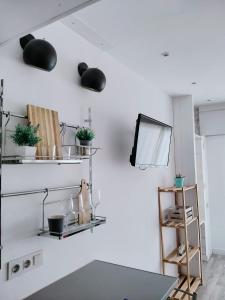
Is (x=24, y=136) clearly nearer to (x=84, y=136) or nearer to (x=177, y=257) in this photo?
(x=84, y=136)

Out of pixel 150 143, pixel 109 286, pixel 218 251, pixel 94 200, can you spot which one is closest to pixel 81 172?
pixel 94 200

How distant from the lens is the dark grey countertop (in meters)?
1.34

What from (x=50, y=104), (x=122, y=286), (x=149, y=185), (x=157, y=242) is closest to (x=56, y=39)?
(x=50, y=104)

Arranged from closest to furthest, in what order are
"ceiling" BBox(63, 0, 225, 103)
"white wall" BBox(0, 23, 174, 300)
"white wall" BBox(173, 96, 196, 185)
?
1. "white wall" BBox(0, 23, 174, 300)
2. "ceiling" BBox(63, 0, 225, 103)
3. "white wall" BBox(173, 96, 196, 185)

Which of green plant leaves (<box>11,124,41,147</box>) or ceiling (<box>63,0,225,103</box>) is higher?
ceiling (<box>63,0,225,103</box>)

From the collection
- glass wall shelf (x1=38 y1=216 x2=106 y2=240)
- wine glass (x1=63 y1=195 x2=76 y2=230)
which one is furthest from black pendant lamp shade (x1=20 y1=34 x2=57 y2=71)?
glass wall shelf (x1=38 y1=216 x2=106 y2=240)

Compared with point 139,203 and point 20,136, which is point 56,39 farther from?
point 139,203

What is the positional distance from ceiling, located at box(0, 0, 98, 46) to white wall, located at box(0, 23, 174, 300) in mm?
275

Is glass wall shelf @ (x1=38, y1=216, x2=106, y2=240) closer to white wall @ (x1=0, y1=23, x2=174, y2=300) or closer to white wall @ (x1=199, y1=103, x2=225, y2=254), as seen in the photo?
white wall @ (x1=0, y1=23, x2=174, y2=300)

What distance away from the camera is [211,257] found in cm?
432

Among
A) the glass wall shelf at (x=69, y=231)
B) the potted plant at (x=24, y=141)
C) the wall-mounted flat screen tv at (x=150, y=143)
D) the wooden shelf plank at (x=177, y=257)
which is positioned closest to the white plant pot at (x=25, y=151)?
the potted plant at (x=24, y=141)

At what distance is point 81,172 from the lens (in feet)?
6.35

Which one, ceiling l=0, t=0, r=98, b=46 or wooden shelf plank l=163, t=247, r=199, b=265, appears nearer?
ceiling l=0, t=0, r=98, b=46

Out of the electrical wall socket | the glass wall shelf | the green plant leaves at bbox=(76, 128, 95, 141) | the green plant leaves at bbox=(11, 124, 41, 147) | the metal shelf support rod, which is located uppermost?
the green plant leaves at bbox=(76, 128, 95, 141)
